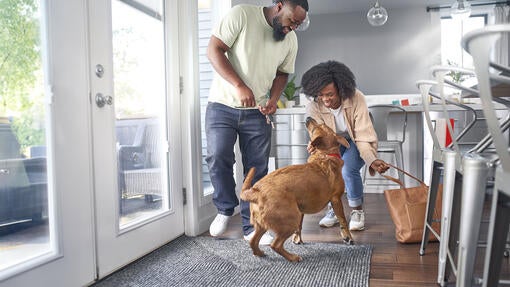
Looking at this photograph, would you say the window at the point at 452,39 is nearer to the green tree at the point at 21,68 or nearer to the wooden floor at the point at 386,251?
the wooden floor at the point at 386,251

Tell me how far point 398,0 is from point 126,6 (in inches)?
260

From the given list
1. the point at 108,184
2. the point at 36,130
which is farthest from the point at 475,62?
the point at 108,184

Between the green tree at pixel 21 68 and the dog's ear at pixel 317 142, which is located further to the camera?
the dog's ear at pixel 317 142

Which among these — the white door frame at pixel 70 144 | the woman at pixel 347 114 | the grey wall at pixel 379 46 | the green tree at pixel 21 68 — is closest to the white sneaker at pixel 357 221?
the woman at pixel 347 114

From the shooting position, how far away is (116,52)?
2072 millimetres

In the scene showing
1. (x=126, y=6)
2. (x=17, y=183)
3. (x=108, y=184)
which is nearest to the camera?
(x=17, y=183)

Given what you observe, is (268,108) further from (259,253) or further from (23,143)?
(23,143)

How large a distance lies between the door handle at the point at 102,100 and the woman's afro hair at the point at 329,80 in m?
1.10

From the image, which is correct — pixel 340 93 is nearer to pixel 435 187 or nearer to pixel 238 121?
pixel 238 121

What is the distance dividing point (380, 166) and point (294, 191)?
1.99 ft

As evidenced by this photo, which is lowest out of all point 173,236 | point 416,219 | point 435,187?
point 173,236

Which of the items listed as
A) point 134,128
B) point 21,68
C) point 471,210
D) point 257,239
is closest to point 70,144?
point 21,68

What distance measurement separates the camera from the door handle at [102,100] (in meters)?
1.89

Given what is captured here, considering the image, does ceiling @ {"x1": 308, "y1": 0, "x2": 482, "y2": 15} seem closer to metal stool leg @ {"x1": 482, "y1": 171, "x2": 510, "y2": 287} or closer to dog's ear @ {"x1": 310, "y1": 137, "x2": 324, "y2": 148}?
dog's ear @ {"x1": 310, "y1": 137, "x2": 324, "y2": 148}
